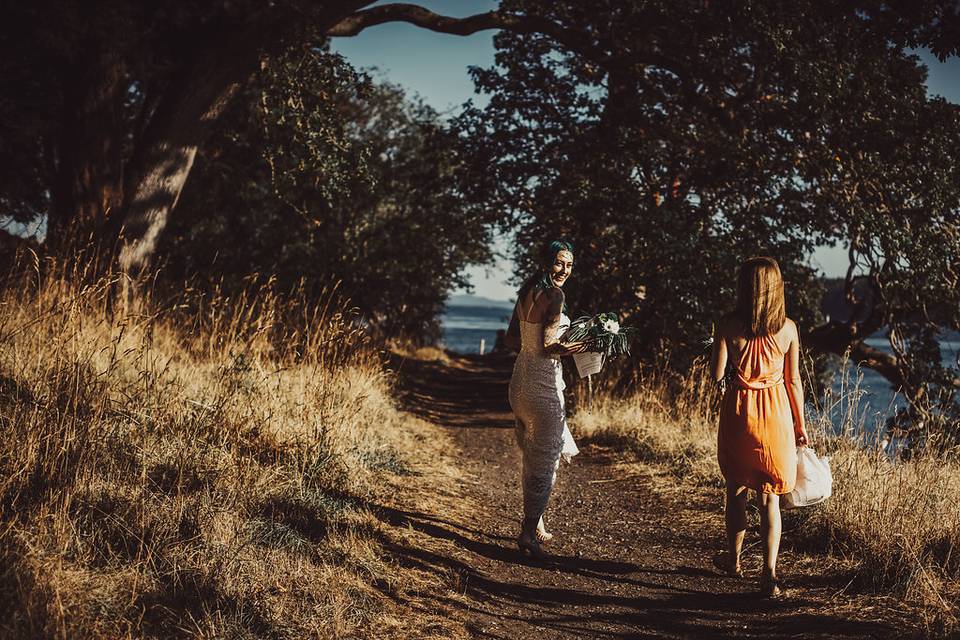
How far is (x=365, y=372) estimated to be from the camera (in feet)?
28.1

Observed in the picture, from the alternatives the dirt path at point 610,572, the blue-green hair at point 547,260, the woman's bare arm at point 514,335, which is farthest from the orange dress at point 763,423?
the woman's bare arm at point 514,335

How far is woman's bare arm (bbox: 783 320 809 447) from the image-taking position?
4031mm

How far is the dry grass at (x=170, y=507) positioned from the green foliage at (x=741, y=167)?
17.2ft

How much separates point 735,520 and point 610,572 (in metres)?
0.89

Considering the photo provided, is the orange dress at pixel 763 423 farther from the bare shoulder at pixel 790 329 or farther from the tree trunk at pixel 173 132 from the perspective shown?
the tree trunk at pixel 173 132

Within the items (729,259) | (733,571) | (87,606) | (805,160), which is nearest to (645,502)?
(733,571)

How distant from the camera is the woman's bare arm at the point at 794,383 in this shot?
13.2 ft

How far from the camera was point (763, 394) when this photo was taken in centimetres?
400

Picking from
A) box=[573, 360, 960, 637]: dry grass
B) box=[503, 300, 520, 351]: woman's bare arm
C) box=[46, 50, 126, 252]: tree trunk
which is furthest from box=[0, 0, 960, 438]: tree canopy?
box=[503, 300, 520, 351]: woman's bare arm

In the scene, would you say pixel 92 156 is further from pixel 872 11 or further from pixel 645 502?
pixel 872 11

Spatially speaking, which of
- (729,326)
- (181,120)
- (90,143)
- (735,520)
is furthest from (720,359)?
(90,143)

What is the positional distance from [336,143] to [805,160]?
645 cm

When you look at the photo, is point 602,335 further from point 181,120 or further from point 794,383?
point 181,120

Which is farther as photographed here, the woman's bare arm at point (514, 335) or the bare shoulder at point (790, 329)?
the woman's bare arm at point (514, 335)
